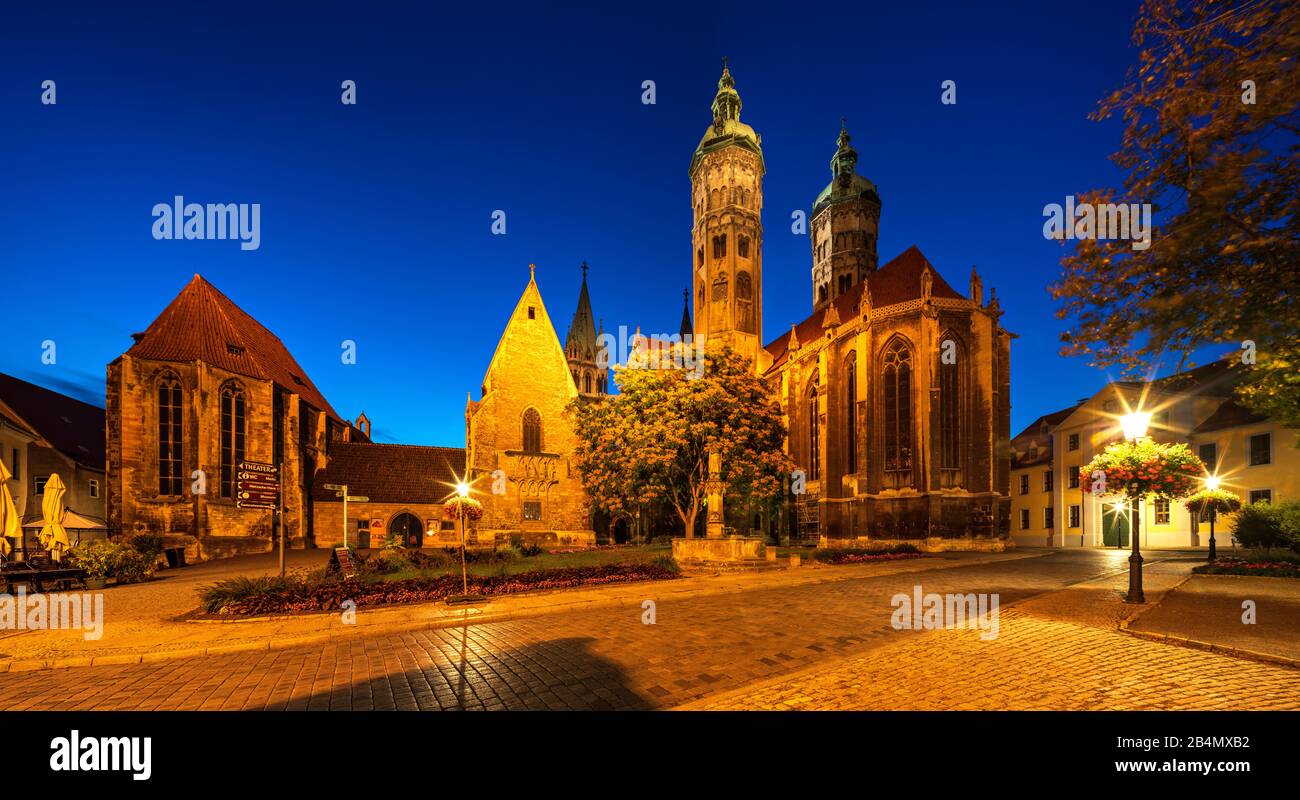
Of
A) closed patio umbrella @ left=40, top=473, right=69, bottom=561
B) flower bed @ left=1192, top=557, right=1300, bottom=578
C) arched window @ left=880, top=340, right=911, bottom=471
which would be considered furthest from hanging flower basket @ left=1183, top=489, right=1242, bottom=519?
closed patio umbrella @ left=40, top=473, right=69, bottom=561

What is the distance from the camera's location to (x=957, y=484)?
30.3m

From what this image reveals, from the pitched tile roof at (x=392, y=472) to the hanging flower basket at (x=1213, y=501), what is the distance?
38.3 m

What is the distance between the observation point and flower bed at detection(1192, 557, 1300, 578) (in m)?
14.5

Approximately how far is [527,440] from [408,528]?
392 inches

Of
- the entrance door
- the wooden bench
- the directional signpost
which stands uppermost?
the directional signpost

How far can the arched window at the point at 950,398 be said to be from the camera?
31.3 metres

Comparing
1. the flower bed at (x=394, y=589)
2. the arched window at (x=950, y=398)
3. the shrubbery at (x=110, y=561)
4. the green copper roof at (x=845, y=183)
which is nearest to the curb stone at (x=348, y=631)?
the flower bed at (x=394, y=589)

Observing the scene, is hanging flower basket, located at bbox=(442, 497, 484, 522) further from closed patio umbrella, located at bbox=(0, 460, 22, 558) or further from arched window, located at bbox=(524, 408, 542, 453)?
arched window, located at bbox=(524, 408, 542, 453)

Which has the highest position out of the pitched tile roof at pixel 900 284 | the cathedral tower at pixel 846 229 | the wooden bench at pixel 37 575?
the cathedral tower at pixel 846 229

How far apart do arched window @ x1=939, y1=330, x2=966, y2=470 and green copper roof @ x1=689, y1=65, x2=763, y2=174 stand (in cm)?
3004

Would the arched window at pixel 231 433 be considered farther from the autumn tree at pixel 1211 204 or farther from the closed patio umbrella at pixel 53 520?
the autumn tree at pixel 1211 204

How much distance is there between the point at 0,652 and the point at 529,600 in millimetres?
7964
